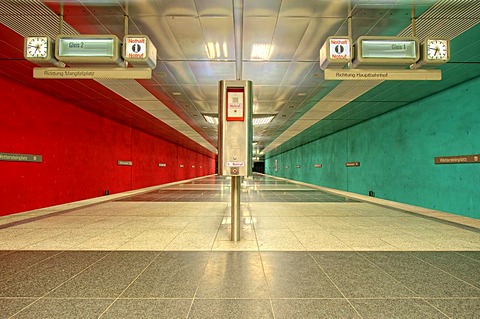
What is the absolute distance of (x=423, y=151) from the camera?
7.11 meters

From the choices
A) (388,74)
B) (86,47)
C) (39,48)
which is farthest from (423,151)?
(39,48)

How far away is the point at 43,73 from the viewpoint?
3658 mm

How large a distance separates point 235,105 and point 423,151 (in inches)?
244

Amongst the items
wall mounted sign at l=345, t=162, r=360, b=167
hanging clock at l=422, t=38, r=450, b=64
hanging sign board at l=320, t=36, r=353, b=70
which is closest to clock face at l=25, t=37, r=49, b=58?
hanging sign board at l=320, t=36, r=353, b=70

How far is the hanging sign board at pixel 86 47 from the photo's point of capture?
3520 millimetres

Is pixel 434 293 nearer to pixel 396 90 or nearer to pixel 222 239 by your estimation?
pixel 222 239

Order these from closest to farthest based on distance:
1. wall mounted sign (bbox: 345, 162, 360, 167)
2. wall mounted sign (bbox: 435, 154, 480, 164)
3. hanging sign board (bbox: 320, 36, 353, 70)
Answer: hanging sign board (bbox: 320, 36, 353, 70) < wall mounted sign (bbox: 435, 154, 480, 164) < wall mounted sign (bbox: 345, 162, 360, 167)

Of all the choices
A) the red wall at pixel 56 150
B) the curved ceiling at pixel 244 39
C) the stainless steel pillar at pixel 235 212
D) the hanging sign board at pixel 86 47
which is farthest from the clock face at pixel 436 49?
the red wall at pixel 56 150

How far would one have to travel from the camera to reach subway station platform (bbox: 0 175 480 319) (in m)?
1.98

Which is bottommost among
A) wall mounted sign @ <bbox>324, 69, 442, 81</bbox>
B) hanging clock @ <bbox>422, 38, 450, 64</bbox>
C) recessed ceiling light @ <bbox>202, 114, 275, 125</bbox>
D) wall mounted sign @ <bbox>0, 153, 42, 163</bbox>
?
wall mounted sign @ <bbox>0, 153, 42, 163</bbox>

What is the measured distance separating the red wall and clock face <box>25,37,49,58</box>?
302cm

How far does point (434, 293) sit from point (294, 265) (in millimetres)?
1237

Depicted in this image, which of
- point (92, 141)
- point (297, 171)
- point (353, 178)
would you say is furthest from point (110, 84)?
point (297, 171)

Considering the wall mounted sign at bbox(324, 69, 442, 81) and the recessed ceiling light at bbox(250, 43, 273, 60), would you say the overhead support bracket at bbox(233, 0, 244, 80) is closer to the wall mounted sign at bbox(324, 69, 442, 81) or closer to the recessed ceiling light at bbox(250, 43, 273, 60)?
the recessed ceiling light at bbox(250, 43, 273, 60)
